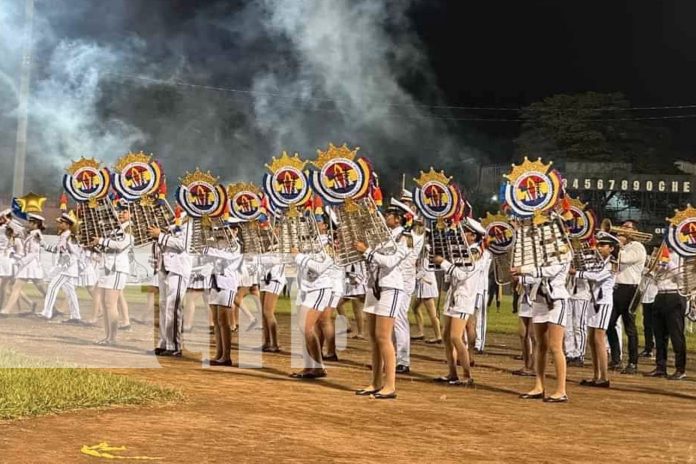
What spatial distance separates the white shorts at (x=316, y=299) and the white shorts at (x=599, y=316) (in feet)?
10.9

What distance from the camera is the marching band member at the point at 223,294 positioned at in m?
12.0

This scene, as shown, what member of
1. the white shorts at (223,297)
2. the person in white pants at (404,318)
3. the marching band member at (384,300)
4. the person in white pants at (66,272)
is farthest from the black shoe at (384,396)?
the person in white pants at (66,272)

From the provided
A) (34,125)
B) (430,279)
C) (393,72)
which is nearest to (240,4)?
(393,72)

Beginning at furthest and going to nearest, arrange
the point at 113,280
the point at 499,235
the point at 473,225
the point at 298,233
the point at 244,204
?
1. the point at 244,204
2. the point at 499,235
3. the point at 113,280
4. the point at 473,225
5. the point at 298,233

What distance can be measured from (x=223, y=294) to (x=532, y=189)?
4158 millimetres

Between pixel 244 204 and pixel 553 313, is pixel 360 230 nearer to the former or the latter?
pixel 553 313

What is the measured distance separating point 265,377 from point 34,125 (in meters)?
32.9

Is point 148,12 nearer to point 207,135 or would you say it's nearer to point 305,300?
point 207,135

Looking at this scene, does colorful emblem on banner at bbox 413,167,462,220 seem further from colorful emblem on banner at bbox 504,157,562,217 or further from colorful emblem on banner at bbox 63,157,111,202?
colorful emblem on banner at bbox 63,157,111,202

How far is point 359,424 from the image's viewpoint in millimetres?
8344

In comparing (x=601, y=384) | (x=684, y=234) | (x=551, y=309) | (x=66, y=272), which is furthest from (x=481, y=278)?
(x=66, y=272)

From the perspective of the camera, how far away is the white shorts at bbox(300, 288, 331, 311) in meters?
10.8

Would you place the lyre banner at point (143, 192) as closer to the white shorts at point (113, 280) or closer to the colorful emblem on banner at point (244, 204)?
the white shorts at point (113, 280)

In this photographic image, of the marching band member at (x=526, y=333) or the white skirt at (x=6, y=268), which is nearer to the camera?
the marching band member at (x=526, y=333)
